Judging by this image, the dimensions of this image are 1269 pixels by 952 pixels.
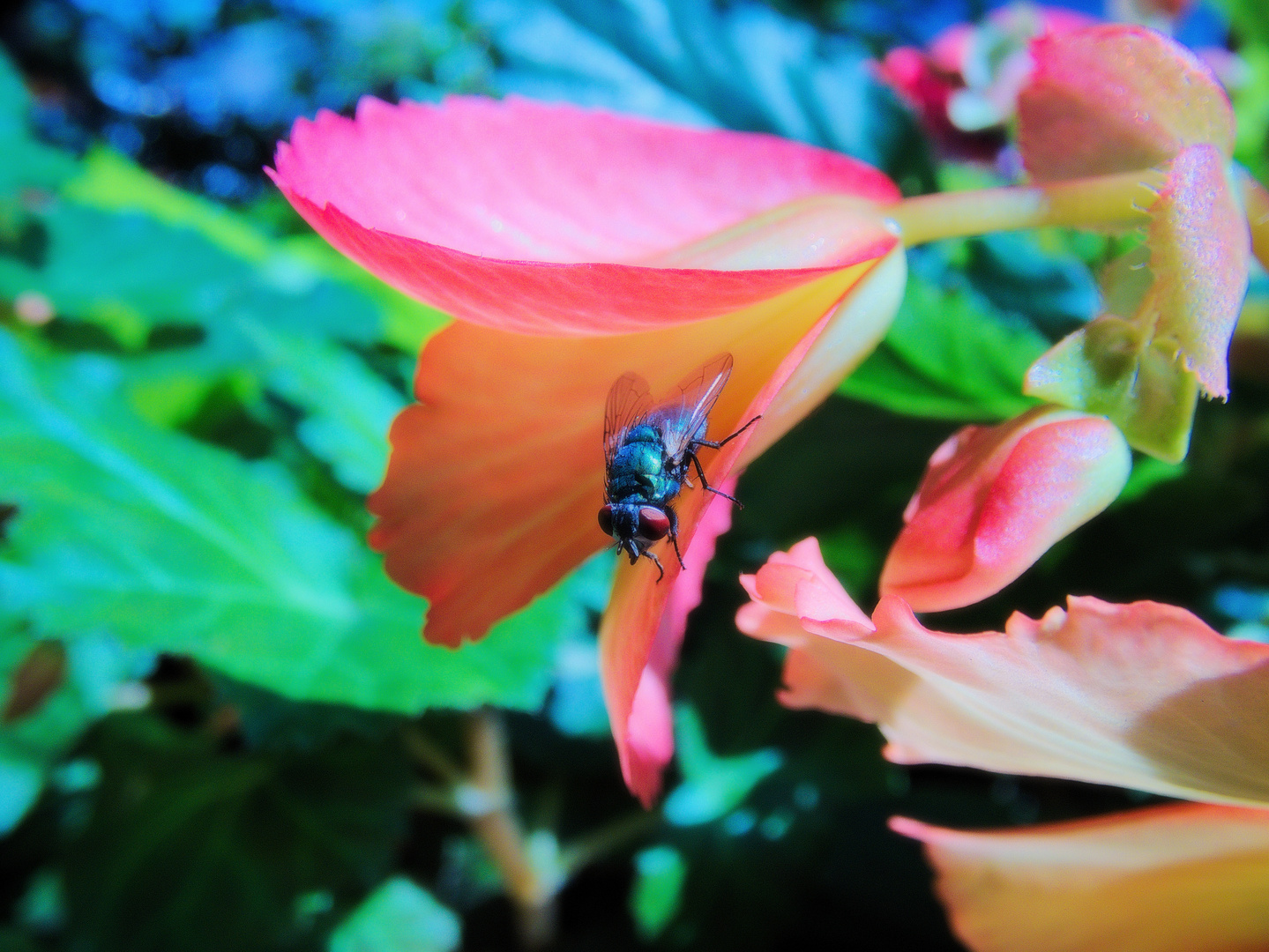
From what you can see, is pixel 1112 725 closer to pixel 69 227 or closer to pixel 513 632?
pixel 513 632

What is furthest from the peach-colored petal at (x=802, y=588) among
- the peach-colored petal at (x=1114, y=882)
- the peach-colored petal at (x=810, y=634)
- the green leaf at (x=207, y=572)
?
the green leaf at (x=207, y=572)

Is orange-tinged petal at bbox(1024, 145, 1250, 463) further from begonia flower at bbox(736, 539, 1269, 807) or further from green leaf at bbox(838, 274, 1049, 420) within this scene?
green leaf at bbox(838, 274, 1049, 420)

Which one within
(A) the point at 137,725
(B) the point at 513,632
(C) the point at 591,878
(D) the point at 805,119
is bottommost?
(C) the point at 591,878

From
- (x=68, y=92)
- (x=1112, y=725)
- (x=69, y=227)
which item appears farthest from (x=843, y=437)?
(x=68, y=92)

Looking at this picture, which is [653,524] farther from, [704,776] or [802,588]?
[704,776]

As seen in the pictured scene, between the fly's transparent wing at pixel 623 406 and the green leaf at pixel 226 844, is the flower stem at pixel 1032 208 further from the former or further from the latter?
the green leaf at pixel 226 844
